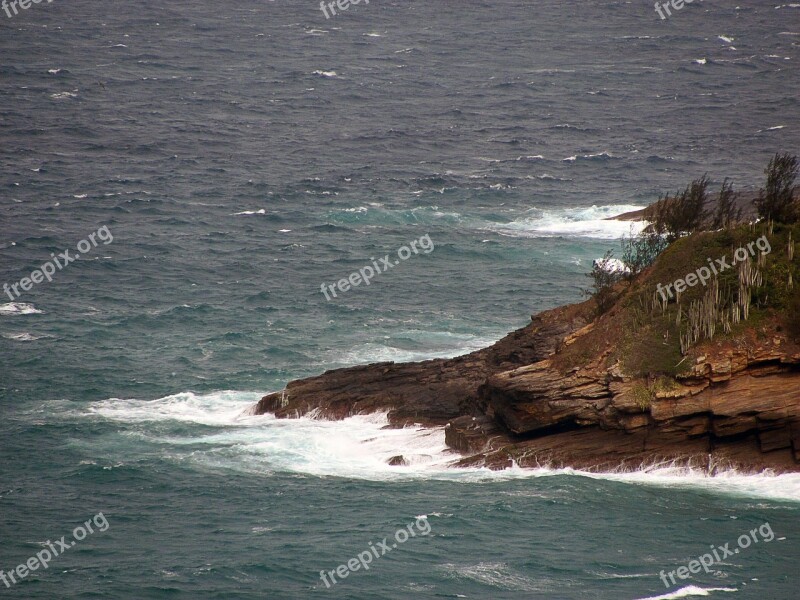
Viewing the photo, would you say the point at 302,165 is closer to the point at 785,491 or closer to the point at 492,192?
the point at 492,192

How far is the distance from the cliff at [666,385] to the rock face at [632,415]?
0.13ft

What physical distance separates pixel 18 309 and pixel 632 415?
1480 inches

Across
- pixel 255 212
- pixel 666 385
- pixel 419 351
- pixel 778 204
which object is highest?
pixel 778 204

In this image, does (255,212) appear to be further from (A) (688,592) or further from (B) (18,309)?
(A) (688,592)

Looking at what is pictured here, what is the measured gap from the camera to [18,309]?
64062 mm

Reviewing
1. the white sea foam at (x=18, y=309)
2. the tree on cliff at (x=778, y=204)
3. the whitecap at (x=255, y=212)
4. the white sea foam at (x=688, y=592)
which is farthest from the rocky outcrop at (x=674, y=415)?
the whitecap at (x=255, y=212)

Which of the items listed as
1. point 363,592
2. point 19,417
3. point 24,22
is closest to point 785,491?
point 363,592

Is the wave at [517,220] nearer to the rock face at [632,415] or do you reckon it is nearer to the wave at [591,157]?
the wave at [591,157]

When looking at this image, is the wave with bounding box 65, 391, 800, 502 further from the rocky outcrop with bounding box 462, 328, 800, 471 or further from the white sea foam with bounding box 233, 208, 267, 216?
the white sea foam with bounding box 233, 208, 267, 216

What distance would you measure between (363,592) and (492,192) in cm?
6075

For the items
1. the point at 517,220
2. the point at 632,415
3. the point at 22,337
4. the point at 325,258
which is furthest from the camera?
the point at 517,220

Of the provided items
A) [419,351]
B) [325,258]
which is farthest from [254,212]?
[419,351]

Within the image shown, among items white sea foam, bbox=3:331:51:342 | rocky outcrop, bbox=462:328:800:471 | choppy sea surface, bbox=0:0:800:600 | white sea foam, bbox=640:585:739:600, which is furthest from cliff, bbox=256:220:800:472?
white sea foam, bbox=3:331:51:342

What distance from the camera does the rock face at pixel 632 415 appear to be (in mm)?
38969
